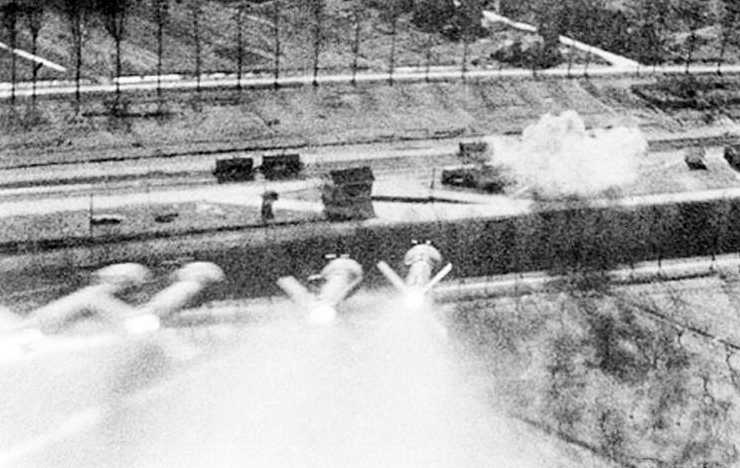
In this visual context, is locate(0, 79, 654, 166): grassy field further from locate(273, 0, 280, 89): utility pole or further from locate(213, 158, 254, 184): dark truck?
locate(213, 158, 254, 184): dark truck

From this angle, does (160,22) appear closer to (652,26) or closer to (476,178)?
(476,178)

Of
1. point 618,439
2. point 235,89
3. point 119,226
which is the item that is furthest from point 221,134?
point 618,439

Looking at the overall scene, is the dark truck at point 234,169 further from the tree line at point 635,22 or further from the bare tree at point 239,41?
the tree line at point 635,22

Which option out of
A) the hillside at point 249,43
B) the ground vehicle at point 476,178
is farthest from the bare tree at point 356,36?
the ground vehicle at point 476,178

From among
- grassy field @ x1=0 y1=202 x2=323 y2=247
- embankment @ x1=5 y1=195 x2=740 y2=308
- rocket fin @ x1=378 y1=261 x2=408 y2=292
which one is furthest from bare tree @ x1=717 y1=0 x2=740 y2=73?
grassy field @ x1=0 y1=202 x2=323 y2=247

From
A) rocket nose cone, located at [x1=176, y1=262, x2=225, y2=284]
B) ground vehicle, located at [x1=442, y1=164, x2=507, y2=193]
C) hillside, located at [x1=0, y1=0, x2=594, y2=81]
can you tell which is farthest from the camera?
hillside, located at [x1=0, y1=0, x2=594, y2=81]

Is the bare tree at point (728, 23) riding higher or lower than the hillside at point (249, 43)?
higher
